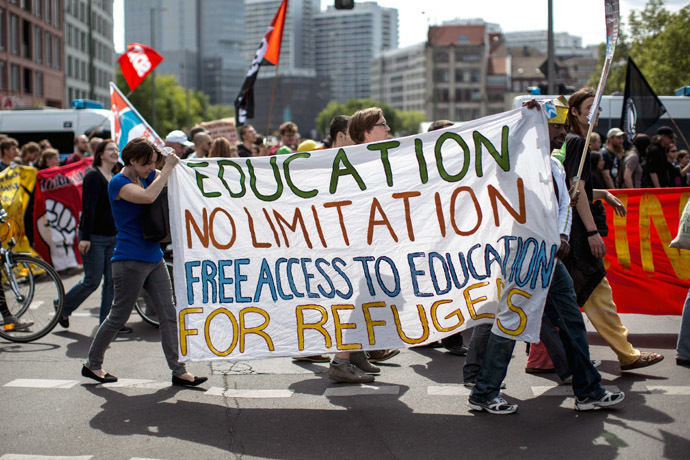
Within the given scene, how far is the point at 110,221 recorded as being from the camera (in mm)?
7859

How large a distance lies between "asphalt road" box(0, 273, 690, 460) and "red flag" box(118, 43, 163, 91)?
755cm

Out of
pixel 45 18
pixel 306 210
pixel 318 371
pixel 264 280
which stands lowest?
pixel 318 371

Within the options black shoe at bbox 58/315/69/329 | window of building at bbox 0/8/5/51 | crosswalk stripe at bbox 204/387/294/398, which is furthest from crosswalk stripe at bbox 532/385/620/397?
window of building at bbox 0/8/5/51

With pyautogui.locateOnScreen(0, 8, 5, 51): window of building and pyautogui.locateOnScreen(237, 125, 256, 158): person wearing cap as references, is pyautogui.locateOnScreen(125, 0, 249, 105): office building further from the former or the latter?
pyautogui.locateOnScreen(237, 125, 256, 158): person wearing cap

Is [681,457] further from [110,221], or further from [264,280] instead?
[110,221]

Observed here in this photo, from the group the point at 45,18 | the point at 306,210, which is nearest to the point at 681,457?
the point at 306,210

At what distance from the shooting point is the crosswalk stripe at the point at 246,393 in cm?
565

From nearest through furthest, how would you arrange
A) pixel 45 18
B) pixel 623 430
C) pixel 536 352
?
pixel 623 430, pixel 536 352, pixel 45 18

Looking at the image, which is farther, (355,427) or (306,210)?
(306,210)

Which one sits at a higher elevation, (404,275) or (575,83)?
(575,83)

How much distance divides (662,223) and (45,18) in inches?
2342

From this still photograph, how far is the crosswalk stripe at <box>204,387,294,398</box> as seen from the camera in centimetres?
565

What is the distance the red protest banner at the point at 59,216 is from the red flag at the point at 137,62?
6.92 ft

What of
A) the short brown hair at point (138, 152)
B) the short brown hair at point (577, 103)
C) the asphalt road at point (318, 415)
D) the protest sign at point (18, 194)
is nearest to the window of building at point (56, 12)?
the protest sign at point (18, 194)
